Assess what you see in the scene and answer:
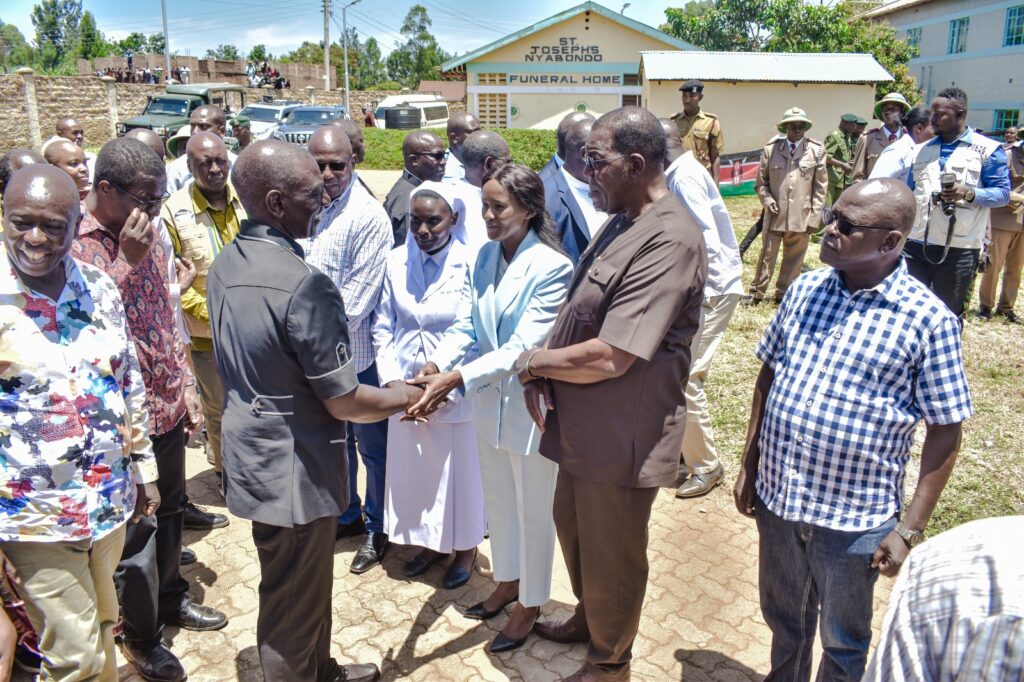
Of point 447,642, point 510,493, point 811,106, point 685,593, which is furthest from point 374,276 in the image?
point 811,106

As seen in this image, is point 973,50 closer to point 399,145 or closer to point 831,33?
point 831,33

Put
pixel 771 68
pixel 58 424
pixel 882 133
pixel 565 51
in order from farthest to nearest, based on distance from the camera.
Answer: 1. pixel 565 51
2. pixel 771 68
3. pixel 882 133
4. pixel 58 424

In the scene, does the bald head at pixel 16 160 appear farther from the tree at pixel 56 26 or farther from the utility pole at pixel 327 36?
the tree at pixel 56 26

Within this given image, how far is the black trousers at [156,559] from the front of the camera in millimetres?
3047

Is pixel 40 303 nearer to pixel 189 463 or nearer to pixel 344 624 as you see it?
pixel 344 624

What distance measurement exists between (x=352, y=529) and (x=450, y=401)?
4.17ft

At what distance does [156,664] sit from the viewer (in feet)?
10.3

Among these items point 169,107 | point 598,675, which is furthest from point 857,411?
point 169,107

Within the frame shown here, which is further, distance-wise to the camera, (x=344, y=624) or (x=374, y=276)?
(x=374, y=276)

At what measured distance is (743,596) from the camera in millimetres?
3756

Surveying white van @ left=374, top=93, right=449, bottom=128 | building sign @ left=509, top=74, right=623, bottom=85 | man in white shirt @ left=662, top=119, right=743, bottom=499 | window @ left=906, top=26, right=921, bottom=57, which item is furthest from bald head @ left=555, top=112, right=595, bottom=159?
window @ left=906, top=26, right=921, bottom=57

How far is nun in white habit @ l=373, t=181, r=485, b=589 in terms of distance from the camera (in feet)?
11.8

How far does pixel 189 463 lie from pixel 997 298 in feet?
28.8

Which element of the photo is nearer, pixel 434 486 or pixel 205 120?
pixel 434 486
